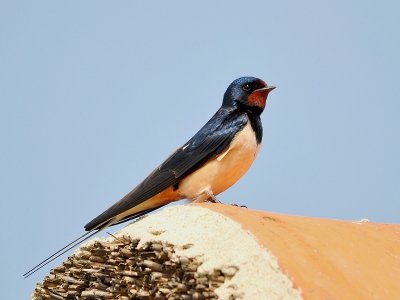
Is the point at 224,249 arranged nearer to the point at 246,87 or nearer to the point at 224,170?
the point at 224,170

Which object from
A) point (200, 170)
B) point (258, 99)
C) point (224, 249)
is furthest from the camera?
point (258, 99)

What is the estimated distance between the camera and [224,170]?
14.8ft

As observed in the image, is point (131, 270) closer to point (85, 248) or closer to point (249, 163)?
point (85, 248)

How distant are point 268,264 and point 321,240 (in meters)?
0.64

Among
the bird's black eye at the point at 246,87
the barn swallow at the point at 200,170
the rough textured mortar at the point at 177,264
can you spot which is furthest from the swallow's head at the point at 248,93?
the rough textured mortar at the point at 177,264

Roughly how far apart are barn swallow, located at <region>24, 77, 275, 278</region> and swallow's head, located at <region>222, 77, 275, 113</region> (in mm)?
280

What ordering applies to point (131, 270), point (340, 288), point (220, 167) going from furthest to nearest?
point (220, 167) < point (131, 270) < point (340, 288)

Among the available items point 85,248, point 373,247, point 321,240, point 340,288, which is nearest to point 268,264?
point 340,288

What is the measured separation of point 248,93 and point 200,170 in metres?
0.88

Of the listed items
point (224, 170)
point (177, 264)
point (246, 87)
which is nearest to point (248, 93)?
point (246, 87)

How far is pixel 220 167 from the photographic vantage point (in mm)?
4500

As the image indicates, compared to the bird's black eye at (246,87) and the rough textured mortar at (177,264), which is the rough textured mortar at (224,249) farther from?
the bird's black eye at (246,87)

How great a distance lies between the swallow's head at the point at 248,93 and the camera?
16.5ft

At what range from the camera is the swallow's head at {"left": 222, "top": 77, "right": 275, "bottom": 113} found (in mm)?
5023
